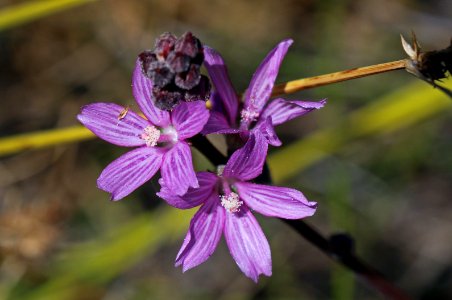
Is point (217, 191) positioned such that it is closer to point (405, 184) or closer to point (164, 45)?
point (164, 45)

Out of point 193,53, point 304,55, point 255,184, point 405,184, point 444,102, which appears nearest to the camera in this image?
point 193,53

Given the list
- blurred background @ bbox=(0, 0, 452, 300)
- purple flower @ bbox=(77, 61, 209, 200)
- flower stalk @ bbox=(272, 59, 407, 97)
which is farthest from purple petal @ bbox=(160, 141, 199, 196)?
blurred background @ bbox=(0, 0, 452, 300)

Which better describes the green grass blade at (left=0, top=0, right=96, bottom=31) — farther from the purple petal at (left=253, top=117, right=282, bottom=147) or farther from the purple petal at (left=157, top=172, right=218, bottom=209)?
the purple petal at (left=253, top=117, right=282, bottom=147)

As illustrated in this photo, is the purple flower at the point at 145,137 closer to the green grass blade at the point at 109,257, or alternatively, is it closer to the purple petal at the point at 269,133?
the purple petal at the point at 269,133

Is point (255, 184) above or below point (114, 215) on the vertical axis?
above

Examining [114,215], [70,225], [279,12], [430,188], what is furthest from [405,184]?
[70,225]

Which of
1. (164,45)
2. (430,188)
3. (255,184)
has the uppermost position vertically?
(164,45)

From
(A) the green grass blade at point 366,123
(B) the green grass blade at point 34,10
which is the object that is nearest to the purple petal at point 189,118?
(B) the green grass blade at point 34,10
